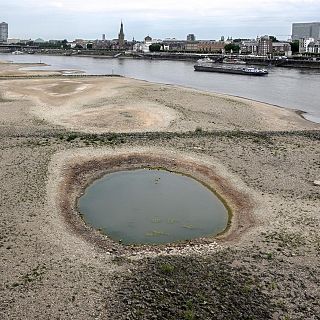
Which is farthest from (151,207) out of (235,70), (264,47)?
(264,47)

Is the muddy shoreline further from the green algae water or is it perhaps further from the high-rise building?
the high-rise building

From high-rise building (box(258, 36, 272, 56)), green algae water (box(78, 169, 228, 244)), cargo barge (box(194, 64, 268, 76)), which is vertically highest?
high-rise building (box(258, 36, 272, 56))

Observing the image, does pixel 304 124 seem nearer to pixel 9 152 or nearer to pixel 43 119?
pixel 43 119

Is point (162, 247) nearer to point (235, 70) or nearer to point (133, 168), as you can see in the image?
point (133, 168)

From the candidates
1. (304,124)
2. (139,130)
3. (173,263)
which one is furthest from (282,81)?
(173,263)

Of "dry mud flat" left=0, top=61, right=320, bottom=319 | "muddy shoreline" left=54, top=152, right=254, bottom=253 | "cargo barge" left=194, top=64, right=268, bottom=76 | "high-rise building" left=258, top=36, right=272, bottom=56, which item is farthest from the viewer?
"high-rise building" left=258, top=36, right=272, bottom=56

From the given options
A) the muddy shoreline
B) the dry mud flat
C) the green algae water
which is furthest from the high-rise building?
the green algae water
